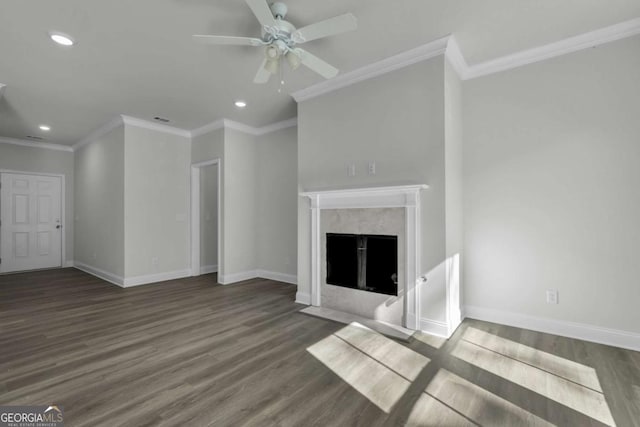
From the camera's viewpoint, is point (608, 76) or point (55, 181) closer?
point (608, 76)

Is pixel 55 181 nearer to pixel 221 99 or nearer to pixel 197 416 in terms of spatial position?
pixel 221 99

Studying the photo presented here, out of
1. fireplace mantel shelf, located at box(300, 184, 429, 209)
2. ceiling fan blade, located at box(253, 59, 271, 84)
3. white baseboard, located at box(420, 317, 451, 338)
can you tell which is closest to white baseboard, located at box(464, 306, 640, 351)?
white baseboard, located at box(420, 317, 451, 338)

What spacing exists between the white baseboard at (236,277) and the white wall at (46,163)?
437cm

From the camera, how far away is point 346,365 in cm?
234

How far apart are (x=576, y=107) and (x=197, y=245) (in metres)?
5.73

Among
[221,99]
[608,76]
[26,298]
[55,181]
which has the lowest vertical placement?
[26,298]

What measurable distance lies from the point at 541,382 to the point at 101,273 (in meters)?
6.55

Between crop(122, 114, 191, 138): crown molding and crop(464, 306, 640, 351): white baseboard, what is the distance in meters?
5.33

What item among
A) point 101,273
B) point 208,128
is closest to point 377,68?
point 208,128

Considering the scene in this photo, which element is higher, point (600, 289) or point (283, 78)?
point (283, 78)

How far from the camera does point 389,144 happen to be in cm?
320

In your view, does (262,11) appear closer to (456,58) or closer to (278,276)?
(456,58)

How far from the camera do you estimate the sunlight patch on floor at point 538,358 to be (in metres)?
2.14

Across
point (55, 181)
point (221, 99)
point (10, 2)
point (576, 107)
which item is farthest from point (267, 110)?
point (55, 181)
